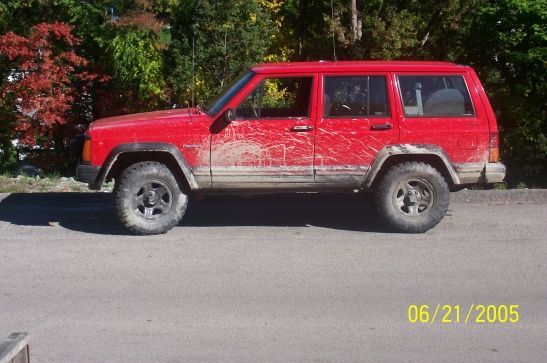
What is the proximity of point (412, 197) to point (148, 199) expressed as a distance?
9.48 feet

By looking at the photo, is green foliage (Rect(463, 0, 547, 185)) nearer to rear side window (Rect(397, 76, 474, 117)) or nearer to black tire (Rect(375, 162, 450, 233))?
rear side window (Rect(397, 76, 474, 117))

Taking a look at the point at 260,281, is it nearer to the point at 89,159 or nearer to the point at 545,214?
the point at 89,159

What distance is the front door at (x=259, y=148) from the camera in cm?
855

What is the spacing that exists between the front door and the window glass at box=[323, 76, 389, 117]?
216 mm

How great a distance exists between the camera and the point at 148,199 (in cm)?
862

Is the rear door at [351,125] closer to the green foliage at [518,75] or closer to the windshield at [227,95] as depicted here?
the windshield at [227,95]

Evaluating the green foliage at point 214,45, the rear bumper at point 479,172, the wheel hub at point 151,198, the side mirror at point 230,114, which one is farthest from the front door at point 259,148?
the green foliage at point 214,45

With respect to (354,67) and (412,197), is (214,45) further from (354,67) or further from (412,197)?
(412,197)

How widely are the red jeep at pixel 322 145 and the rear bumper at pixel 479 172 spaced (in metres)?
0.01

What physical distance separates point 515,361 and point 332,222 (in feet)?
14.7

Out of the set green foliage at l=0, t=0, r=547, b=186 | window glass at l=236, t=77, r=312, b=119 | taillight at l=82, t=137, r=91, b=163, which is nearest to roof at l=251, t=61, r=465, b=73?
window glass at l=236, t=77, r=312, b=119

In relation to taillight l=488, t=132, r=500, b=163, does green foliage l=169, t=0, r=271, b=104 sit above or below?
above

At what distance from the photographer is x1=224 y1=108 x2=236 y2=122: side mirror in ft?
27.6

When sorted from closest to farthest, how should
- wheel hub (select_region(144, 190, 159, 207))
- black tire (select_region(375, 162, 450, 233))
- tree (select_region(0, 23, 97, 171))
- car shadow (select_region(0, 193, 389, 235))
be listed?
wheel hub (select_region(144, 190, 159, 207)) < black tire (select_region(375, 162, 450, 233)) < car shadow (select_region(0, 193, 389, 235)) < tree (select_region(0, 23, 97, 171))
